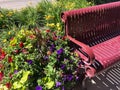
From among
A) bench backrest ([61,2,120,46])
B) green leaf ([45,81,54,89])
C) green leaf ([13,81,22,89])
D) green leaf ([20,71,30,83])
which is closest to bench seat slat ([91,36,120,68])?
bench backrest ([61,2,120,46])

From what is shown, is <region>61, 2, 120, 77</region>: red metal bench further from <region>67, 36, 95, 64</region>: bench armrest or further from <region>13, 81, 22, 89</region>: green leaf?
<region>13, 81, 22, 89</region>: green leaf

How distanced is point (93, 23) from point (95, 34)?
24cm

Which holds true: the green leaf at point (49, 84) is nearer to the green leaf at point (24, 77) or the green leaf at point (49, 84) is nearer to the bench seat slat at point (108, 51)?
the green leaf at point (24, 77)

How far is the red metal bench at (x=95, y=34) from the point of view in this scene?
3.13m

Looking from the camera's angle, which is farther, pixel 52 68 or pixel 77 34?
pixel 77 34

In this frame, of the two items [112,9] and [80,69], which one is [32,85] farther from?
[112,9]

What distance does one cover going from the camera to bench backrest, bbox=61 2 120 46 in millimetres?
3553

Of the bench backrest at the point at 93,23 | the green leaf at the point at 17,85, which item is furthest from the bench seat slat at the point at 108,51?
the green leaf at the point at 17,85

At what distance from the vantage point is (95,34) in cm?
415

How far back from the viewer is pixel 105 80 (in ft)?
12.8

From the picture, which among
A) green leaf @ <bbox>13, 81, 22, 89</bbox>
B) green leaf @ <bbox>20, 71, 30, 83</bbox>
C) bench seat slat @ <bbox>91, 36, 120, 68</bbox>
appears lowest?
bench seat slat @ <bbox>91, 36, 120, 68</bbox>

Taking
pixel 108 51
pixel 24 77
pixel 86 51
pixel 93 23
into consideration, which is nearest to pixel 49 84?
pixel 24 77

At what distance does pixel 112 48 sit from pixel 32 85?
1.67 meters

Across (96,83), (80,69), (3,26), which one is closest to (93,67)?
(80,69)
